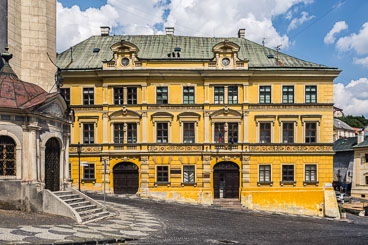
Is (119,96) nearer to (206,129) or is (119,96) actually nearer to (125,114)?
(125,114)

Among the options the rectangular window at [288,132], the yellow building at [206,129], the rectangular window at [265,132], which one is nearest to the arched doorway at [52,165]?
the yellow building at [206,129]

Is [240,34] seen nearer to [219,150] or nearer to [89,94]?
[219,150]

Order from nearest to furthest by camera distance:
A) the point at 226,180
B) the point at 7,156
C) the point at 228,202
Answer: the point at 7,156 < the point at 228,202 < the point at 226,180

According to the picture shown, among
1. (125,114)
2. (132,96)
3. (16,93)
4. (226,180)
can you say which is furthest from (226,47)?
(16,93)

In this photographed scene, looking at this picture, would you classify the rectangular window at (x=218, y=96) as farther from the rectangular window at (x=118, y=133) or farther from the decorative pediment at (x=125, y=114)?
the rectangular window at (x=118, y=133)

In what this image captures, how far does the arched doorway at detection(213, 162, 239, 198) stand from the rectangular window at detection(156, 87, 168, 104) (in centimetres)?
700

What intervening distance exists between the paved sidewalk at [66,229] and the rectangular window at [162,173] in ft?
45.7

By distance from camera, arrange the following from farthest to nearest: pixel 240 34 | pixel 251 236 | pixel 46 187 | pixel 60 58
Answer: pixel 240 34, pixel 60 58, pixel 46 187, pixel 251 236

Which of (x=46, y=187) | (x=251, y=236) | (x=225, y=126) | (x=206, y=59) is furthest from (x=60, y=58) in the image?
(x=251, y=236)

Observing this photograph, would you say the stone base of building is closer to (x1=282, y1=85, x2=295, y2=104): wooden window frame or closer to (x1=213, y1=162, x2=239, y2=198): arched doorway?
(x1=213, y1=162, x2=239, y2=198): arched doorway

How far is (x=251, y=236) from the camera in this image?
16.3m

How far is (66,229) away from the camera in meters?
14.5

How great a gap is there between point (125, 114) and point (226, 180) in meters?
10.1

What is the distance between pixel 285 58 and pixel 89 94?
1774 cm
